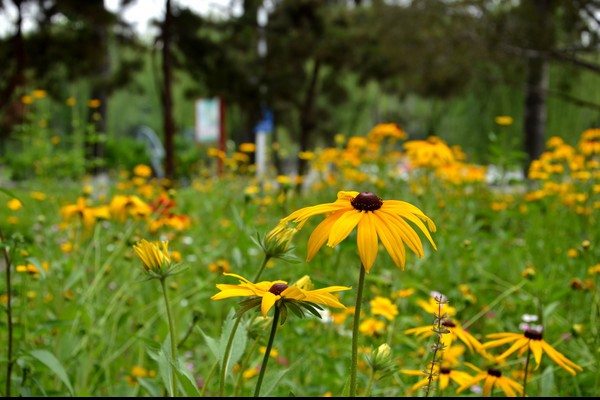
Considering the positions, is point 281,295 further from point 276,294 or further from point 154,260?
point 154,260

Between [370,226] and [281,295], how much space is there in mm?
114

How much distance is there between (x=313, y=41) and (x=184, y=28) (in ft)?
6.23

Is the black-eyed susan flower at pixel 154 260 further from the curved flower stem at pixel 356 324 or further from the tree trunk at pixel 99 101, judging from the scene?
the tree trunk at pixel 99 101

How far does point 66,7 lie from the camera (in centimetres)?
522

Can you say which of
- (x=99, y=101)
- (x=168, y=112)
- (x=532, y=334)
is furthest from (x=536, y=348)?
(x=99, y=101)

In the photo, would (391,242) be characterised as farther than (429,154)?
No

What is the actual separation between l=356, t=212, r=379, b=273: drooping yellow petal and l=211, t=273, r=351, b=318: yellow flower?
0.04 m

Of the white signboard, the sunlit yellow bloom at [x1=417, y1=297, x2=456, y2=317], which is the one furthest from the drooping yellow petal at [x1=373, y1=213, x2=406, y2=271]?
the white signboard

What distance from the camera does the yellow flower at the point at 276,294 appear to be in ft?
1.86

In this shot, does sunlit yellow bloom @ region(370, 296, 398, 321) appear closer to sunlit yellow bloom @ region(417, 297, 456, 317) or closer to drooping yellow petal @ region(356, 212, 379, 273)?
sunlit yellow bloom @ region(417, 297, 456, 317)

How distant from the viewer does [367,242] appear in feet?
1.92

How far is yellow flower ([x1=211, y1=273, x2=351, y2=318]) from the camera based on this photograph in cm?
57

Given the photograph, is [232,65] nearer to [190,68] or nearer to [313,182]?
[190,68]

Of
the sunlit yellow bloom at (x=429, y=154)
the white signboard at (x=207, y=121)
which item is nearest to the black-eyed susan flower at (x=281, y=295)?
the sunlit yellow bloom at (x=429, y=154)
